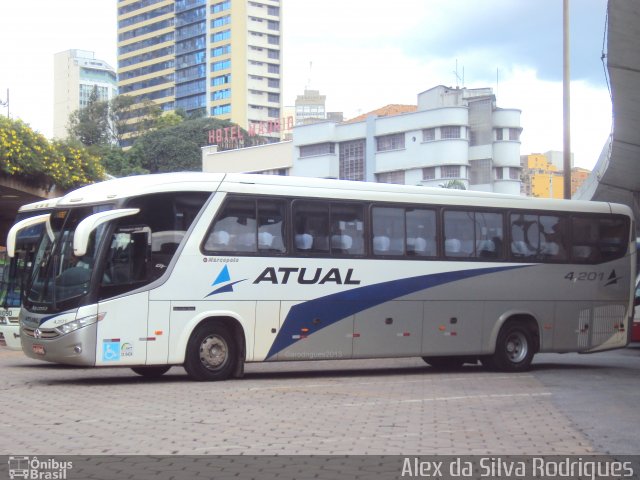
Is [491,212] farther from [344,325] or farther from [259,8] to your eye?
[259,8]

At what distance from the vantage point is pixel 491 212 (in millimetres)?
18844

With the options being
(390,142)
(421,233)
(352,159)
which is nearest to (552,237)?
(421,233)

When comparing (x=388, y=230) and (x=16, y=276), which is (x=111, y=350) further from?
(x=16, y=276)

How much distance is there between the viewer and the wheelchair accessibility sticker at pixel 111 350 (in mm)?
14578

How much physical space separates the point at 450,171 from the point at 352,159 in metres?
11.1

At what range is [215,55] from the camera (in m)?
160

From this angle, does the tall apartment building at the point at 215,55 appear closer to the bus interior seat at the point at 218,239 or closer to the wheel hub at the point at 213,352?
the bus interior seat at the point at 218,239

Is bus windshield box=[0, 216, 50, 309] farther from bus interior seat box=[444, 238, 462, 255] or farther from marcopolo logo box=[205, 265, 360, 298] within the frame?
bus interior seat box=[444, 238, 462, 255]

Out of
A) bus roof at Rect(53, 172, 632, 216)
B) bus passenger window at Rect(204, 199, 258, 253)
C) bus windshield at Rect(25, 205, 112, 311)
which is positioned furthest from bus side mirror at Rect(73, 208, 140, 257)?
bus passenger window at Rect(204, 199, 258, 253)

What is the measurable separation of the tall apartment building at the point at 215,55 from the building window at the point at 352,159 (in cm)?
5732

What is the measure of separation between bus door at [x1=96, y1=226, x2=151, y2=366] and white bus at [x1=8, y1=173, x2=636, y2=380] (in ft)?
0.05

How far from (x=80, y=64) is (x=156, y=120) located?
66970mm

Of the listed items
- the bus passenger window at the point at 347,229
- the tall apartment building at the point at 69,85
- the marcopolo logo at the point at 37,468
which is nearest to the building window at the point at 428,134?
the bus passenger window at the point at 347,229

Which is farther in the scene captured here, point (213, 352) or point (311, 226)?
point (311, 226)
